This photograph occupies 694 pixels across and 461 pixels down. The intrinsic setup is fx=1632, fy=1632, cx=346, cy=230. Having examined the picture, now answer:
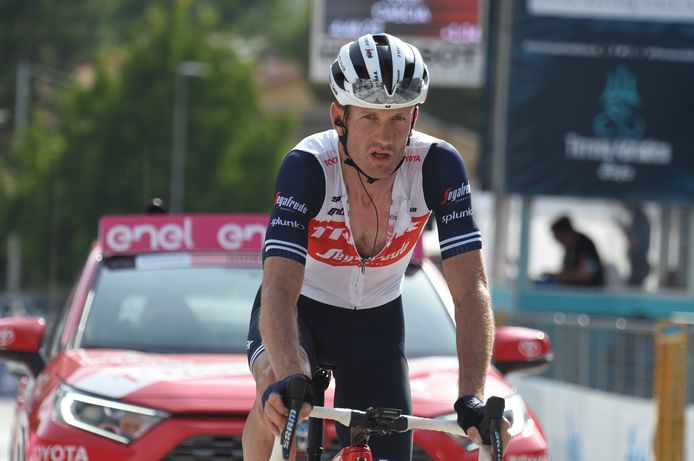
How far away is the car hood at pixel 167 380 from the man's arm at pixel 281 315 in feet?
4.63

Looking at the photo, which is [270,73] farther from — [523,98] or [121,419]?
[121,419]

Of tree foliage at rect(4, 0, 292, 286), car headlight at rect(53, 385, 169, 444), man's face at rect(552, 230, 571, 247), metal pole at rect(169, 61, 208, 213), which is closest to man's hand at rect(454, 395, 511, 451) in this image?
car headlight at rect(53, 385, 169, 444)

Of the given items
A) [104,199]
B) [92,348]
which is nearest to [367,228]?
[92,348]

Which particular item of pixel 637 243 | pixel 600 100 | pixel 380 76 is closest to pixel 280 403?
pixel 380 76

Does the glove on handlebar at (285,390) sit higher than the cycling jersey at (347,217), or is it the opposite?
the cycling jersey at (347,217)

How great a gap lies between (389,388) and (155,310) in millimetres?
2221

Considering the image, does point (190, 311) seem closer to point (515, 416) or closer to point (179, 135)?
point (515, 416)

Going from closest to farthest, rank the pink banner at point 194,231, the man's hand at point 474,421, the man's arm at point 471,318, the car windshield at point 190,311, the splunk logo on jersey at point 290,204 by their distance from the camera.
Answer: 1. the man's hand at point 474,421
2. the man's arm at point 471,318
3. the splunk logo on jersey at point 290,204
4. the car windshield at point 190,311
5. the pink banner at point 194,231

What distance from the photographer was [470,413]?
13.6 ft

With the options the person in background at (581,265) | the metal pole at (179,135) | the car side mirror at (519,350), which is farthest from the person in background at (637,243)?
the metal pole at (179,135)

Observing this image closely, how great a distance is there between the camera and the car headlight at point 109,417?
5.81 metres

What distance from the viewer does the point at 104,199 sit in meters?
43.5

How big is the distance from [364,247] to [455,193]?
1.06 feet

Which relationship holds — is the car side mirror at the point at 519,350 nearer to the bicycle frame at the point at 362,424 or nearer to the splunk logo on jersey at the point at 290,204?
the splunk logo on jersey at the point at 290,204
